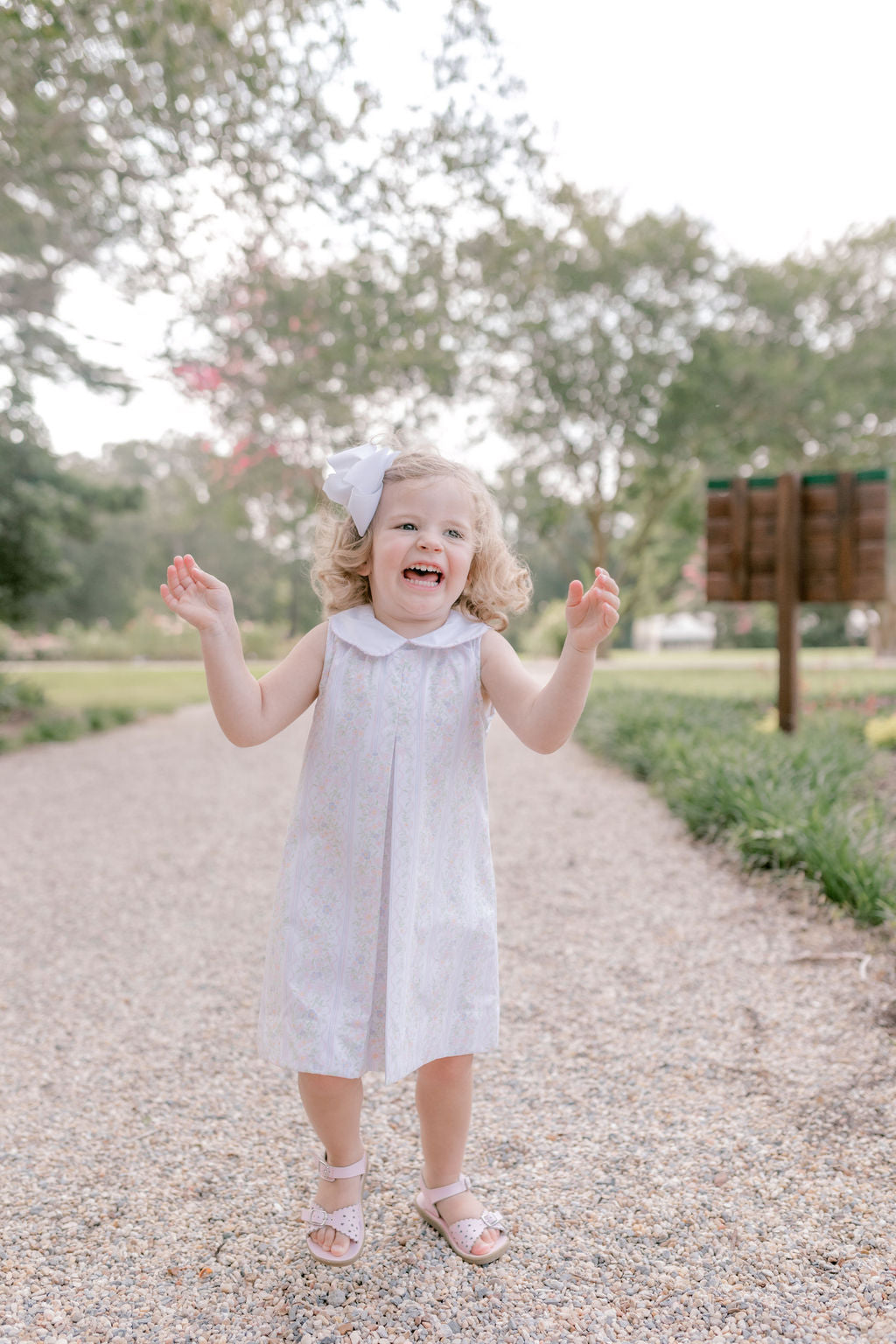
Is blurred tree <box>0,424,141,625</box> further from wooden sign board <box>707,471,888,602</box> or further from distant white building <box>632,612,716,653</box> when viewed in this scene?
distant white building <box>632,612,716,653</box>

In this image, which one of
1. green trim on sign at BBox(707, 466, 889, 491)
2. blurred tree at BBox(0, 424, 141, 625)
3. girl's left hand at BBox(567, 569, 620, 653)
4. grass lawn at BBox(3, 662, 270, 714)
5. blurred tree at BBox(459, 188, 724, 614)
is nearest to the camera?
girl's left hand at BBox(567, 569, 620, 653)

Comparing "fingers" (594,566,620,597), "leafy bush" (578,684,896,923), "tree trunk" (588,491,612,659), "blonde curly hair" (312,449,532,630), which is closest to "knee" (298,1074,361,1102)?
"blonde curly hair" (312,449,532,630)

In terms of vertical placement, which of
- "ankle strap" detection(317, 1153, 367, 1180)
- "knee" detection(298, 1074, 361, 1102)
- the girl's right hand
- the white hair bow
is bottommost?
"ankle strap" detection(317, 1153, 367, 1180)

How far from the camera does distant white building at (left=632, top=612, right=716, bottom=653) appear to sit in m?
37.2

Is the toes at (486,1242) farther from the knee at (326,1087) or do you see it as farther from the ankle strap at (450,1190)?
the knee at (326,1087)

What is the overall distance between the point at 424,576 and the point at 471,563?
5.7 inches

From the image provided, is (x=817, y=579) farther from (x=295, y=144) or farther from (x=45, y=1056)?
(x=45, y=1056)

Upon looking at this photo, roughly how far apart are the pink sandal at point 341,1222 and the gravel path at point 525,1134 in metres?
0.03

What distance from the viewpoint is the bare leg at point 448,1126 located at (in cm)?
180

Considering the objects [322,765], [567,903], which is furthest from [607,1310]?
[567,903]

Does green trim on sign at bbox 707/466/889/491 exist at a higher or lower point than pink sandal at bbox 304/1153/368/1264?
higher

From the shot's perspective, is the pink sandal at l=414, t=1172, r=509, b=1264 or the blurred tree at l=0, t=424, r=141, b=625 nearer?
the pink sandal at l=414, t=1172, r=509, b=1264

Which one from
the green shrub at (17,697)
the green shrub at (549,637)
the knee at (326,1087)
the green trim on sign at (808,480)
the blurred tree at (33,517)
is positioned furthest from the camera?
the green shrub at (549,637)

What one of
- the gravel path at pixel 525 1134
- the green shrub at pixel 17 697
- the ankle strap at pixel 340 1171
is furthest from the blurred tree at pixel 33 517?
the ankle strap at pixel 340 1171
